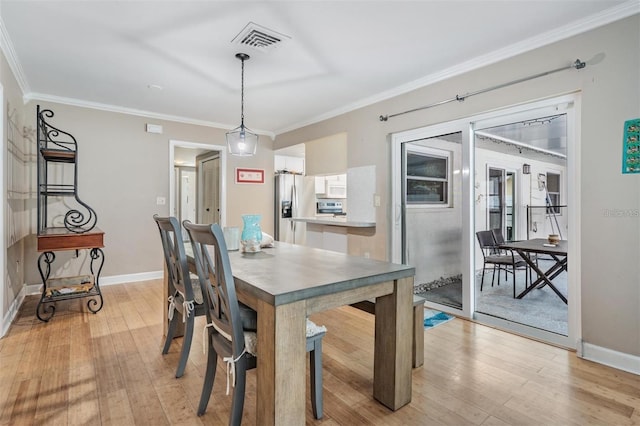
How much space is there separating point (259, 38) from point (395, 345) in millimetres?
2357

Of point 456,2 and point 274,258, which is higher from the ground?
point 456,2

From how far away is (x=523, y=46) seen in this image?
8.48 ft

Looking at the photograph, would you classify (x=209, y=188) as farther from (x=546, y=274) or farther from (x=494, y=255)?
(x=546, y=274)

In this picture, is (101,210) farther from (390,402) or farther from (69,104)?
(390,402)

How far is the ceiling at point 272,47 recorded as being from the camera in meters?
2.17

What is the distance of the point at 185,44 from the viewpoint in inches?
103

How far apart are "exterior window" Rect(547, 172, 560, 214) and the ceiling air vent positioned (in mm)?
2566

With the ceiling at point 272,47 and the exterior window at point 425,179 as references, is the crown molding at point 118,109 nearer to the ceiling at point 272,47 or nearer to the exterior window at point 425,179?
the ceiling at point 272,47

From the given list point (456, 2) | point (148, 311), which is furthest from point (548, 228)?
point (148, 311)

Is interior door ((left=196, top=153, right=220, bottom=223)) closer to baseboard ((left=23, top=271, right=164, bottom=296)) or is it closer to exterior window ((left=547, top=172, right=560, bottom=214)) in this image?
baseboard ((left=23, top=271, right=164, bottom=296))

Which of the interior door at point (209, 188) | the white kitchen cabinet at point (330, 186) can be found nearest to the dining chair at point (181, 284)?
the interior door at point (209, 188)

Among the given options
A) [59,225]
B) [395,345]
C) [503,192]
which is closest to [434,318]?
[395,345]

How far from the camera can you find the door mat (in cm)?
298

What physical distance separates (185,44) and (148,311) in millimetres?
2552
